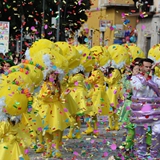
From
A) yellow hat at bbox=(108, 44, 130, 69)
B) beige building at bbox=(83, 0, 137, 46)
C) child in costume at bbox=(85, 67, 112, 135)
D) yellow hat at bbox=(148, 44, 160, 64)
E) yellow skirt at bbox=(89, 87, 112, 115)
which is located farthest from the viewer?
beige building at bbox=(83, 0, 137, 46)

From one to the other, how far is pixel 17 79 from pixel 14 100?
0.71 metres

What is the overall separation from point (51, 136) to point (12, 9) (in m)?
21.2

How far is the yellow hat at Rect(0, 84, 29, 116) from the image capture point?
7.42 metres

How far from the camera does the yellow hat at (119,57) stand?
1264 cm

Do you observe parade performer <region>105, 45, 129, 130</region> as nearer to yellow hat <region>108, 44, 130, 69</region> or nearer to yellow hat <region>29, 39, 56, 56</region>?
yellow hat <region>108, 44, 130, 69</region>

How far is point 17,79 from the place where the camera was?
8.10m

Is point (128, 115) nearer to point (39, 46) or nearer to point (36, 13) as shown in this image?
point (39, 46)

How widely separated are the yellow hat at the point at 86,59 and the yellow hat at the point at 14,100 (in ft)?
14.4

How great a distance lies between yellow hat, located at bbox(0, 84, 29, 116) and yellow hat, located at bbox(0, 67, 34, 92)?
0.99ft

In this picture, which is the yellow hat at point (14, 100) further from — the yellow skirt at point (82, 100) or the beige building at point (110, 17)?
the beige building at point (110, 17)

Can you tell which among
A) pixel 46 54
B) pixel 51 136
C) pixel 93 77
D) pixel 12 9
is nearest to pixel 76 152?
pixel 51 136

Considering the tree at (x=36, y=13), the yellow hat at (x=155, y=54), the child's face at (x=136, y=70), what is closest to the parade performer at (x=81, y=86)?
the yellow hat at (x=155, y=54)

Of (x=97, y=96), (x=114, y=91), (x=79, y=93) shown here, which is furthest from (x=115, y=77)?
(x=79, y=93)

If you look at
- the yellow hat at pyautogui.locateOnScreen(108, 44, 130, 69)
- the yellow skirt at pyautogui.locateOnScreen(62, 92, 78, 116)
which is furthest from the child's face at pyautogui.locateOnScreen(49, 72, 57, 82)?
the yellow hat at pyautogui.locateOnScreen(108, 44, 130, 69)
